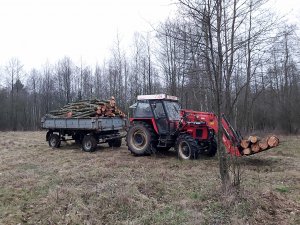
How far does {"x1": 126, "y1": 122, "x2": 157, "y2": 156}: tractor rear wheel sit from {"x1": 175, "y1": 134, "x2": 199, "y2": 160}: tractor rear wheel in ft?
4.25

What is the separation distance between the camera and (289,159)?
10195mm

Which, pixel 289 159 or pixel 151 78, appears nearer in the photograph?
pixel 289 159

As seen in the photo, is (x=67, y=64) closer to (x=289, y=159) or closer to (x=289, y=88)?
(x=289, y=88)

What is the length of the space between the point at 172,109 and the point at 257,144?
359cm

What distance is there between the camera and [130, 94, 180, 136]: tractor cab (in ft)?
36.4

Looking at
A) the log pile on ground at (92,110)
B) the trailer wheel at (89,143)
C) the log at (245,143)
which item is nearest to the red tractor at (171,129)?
the log at (245,143)

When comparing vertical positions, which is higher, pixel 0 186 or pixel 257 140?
pixel 257 140

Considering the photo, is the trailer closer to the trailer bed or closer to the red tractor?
the trailer bed

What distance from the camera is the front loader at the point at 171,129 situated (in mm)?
10133

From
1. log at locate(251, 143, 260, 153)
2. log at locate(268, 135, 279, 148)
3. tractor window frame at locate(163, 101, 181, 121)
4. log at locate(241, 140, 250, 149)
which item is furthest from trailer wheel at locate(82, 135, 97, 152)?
log at locate(268, 135, 279, 148)

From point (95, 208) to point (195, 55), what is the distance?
374 centimetres

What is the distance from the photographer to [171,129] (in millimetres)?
11055

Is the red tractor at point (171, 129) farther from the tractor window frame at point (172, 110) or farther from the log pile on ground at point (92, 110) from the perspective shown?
the log pile on ground at point (92, 110)

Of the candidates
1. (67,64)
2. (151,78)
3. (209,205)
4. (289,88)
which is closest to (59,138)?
(209,205)
